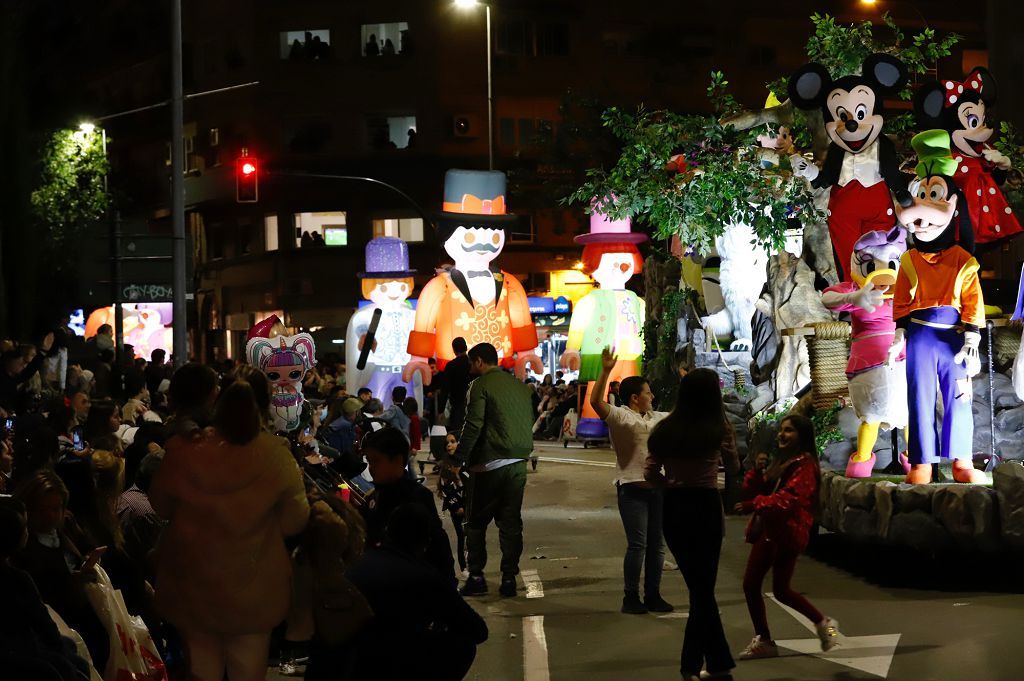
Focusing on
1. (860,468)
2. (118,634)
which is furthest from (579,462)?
(118,634)

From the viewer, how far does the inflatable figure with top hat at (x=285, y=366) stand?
1255cm

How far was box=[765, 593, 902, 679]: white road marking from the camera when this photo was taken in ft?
27.9

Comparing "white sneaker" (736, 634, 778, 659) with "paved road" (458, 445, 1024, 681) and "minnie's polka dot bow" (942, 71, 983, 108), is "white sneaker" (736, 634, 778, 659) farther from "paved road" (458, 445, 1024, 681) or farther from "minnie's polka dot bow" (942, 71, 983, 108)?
"minnie's polka dot bow" (942, 71, 983, 108)

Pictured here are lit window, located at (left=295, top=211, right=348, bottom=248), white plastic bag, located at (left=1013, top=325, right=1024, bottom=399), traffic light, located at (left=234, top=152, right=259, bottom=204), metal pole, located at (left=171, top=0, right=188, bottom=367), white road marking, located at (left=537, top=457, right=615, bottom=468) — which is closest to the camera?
white plastic bag, located at (left=1013, top=325, right=1024, bottom=399)

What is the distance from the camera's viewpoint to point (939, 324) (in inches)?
446

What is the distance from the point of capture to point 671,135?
648 inches

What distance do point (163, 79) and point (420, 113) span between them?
13.3 metres

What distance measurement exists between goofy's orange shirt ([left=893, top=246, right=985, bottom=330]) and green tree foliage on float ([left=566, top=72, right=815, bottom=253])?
4428 millimetres

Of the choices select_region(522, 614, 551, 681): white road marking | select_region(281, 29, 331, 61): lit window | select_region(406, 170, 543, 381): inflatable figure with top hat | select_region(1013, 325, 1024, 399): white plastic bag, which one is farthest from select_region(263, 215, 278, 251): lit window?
select_region(522, 614, 551, 681): white road marking

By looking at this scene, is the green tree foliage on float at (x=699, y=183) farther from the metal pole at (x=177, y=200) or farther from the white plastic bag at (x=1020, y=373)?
the metal pole at (x=177, y=200)

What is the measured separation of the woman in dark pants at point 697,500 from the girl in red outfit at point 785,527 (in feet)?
1.55

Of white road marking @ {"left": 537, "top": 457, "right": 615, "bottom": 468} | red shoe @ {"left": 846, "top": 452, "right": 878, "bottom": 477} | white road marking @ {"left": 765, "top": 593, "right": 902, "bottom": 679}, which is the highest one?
red shoe @ {"left": 846, "top": 452, "right": 878, "bottom": 477}

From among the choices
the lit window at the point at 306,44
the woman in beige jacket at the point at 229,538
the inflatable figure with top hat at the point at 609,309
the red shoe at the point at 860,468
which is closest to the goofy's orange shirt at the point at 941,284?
the red shoe at the point at 860,468

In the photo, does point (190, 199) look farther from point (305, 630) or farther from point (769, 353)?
point (305, 630)
